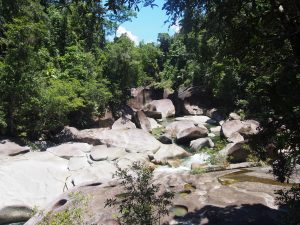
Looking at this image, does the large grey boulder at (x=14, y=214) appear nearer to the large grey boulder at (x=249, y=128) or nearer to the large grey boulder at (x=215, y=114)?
the large grey boulder at (x=249, y=128)

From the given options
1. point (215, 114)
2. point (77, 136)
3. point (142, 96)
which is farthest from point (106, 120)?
point (142, 96)

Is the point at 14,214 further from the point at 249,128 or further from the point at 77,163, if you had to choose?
the point at 249,128

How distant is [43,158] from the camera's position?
16266mm

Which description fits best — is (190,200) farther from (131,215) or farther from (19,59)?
(19,59)

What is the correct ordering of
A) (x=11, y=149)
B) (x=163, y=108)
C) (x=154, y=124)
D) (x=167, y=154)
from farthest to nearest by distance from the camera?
(x=163, y=108)
(x=154, y=124)
(x=167, y=154)
(x=11, y=149)

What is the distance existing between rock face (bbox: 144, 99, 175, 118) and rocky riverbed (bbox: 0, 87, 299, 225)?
4.46m

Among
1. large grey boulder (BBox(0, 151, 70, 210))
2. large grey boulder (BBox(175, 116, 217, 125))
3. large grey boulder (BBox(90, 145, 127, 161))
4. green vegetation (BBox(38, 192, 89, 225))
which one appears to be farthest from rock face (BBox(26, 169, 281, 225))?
large grey boulder (BBox(175, 116, 217, 125))

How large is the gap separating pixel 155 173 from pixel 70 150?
7.39m

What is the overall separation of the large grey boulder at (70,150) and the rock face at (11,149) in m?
1.30

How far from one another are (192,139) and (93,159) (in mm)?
7495

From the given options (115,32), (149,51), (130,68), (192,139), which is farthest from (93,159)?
(149,51)

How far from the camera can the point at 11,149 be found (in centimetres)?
1698

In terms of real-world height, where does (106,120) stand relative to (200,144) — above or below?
above

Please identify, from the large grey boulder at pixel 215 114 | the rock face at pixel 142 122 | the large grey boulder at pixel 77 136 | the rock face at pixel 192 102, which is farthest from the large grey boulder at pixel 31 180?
the rock face at pixel 192 102
